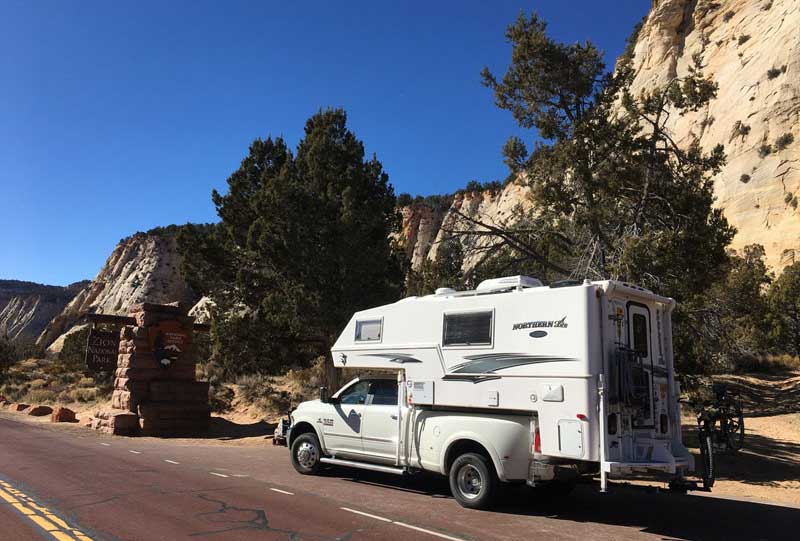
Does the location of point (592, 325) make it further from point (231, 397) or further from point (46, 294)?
point (46, 294)

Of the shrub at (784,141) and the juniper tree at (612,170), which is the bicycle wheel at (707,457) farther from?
the shrub at (784,141)

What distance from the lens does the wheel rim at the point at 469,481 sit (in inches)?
344

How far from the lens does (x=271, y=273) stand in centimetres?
2177

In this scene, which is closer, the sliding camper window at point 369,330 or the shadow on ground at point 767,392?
the sliding camper window at point 369,330

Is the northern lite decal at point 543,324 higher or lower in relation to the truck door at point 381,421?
higher

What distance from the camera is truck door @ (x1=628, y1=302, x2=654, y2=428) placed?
8.45 m

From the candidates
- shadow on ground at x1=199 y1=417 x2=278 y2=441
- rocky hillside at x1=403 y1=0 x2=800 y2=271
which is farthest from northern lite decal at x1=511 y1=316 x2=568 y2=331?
rocky hillside at x1=403 y1=0 x2=800 y2=271

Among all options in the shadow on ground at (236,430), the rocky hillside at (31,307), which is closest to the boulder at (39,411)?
the shadow on ground at (236,430)

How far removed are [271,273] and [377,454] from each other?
12686mm

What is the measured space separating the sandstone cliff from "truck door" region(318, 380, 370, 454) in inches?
1367

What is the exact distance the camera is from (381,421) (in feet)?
33.8

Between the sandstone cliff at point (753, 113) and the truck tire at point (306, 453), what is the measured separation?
35.3m

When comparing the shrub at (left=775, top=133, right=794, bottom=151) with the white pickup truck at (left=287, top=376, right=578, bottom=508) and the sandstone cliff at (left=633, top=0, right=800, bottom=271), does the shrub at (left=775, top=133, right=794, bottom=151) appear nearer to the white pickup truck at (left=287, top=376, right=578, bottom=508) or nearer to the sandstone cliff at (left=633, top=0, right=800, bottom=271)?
the sandstone cliff at (left=633, top=0, right=800, bottom=271)

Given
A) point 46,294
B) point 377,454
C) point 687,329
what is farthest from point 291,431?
point 46,294
